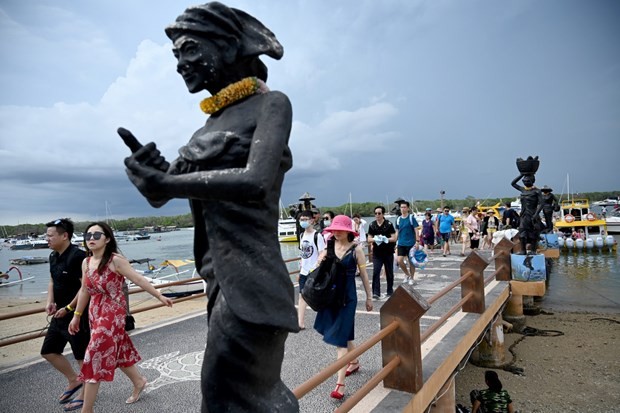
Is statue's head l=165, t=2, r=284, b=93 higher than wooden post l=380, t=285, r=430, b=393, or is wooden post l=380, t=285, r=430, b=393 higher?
statue's head l=165, t=2, r=284, b=93

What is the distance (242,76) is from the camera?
175 cm

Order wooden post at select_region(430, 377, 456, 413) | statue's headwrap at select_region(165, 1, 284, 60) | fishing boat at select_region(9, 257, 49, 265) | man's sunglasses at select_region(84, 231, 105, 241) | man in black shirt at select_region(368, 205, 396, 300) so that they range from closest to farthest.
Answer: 1. statue's headwrap at select_region(165, 1, 284, 60)
2. man's sunglasses at select_region(84, 231, 105, 241)
3. wooden post at select_region(430, 377, 456, 413)
4. man in black shirt at select_region(368, 205, 396, 300)
5. fishing boat at select_region(9, 257, 49, 265)

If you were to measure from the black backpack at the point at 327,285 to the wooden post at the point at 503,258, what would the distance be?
617 cm

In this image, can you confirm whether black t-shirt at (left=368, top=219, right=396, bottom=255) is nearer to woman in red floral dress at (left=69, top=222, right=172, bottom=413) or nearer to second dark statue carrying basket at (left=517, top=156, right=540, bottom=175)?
second dark statue carrying basket at (left=517, top=156, right=540, bottom=175)

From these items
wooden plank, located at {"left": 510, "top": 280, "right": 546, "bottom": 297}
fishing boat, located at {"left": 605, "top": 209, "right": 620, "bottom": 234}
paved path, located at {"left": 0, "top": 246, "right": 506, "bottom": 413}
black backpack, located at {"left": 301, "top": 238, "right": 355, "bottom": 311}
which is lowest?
fishing boat, located at {"left": 605, "top": 209, "right": 620, "bottom": 234}

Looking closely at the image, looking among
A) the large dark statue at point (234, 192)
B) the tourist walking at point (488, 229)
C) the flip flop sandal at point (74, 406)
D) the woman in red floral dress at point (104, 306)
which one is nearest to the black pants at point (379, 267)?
the woman in red floral dress at point (104, 306)

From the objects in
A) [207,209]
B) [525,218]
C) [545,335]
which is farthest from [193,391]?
[545,335]

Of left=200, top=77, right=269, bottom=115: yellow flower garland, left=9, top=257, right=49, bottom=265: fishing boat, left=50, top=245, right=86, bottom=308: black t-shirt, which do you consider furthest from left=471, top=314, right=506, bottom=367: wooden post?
left=9, top=257, right=49, bottom=265: fishing boat

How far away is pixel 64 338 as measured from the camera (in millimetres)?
4223

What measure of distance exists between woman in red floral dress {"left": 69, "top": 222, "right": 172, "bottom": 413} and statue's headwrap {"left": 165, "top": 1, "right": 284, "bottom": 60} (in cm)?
Result: 273

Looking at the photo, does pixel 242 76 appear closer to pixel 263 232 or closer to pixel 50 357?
pixel 263 232

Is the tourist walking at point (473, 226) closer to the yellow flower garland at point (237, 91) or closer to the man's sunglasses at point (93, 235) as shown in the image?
the man's sunglasses at point (93, 235)

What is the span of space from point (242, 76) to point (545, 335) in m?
12.6

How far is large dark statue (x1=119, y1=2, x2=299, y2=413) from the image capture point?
1.46 metres
